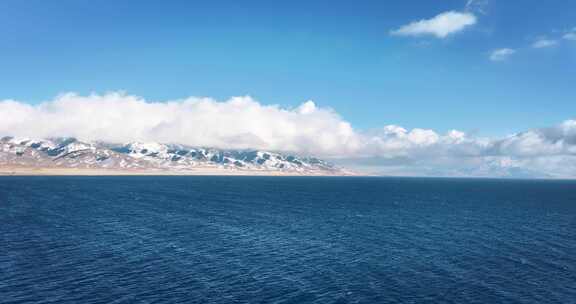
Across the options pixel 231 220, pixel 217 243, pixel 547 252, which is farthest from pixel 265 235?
pixel 547 252

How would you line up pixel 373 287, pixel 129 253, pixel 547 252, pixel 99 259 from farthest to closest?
pixel 547 252
pixel 129 253
pixel 99 259
pixel 373 287

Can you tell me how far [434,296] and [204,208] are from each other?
145 meters

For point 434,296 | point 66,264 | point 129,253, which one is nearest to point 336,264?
point 434,296

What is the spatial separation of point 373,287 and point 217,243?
50383 mm

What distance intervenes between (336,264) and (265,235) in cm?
3821

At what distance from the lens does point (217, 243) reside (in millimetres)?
109750

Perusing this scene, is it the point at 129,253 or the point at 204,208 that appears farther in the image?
the point at 204,208

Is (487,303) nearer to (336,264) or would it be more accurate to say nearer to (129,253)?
(336,264)

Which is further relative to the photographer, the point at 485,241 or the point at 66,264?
the point at 485,241

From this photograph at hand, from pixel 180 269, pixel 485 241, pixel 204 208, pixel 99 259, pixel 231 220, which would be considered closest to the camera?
pixel 180 269

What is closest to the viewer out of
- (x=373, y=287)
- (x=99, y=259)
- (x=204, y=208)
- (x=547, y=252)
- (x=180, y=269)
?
(x=373, y=287)

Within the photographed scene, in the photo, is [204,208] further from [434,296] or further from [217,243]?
[434,296]

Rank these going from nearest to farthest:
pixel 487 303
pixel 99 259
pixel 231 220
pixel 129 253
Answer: pixel 487 303 → pixel 99 259 → pixel 129 253 → pixel 231 220

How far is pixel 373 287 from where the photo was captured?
7406cm
